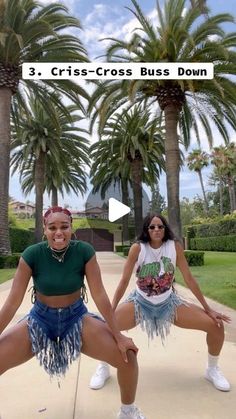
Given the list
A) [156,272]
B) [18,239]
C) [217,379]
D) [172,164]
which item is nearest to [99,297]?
[156,272]

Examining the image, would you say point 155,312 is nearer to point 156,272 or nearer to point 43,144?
point 156,272

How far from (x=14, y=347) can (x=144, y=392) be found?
1312 mm

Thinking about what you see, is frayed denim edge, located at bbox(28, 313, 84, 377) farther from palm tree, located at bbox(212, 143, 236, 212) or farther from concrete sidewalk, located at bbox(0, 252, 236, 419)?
palm tree, located at bbox(212, 143, 236, 212)

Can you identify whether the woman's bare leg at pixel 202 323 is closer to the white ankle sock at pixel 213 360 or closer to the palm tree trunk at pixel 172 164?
the white ankle sock at pixel 213 360

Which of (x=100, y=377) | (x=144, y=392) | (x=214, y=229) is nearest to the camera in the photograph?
(x=144, y=392)

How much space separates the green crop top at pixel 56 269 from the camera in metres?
2.84

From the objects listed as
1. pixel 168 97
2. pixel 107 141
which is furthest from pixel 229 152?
pixel 168 97

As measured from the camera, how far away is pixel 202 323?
371 centimetres

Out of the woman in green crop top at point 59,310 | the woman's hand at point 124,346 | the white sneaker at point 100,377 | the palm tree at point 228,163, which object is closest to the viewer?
the woman's hand at point 124,346

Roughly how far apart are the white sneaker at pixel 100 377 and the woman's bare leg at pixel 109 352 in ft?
2.87

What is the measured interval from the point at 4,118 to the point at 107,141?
11958mm

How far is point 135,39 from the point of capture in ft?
49.4

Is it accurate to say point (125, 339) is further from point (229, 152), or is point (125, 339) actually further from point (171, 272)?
point (229, 152)

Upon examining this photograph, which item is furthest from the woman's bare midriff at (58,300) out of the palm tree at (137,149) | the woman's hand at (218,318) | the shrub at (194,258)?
the palm tree at (137,149)
